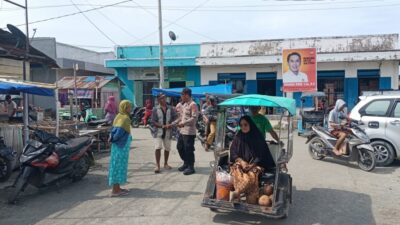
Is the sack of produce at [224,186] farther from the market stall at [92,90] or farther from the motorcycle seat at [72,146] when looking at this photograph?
the market stall at [92,90]

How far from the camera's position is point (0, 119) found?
11320mm

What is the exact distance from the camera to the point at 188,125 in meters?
9.03

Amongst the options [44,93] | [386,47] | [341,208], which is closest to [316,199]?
[341,208]

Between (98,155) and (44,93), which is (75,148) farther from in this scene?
(98,155)

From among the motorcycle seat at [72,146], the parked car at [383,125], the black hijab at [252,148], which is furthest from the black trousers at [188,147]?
the parked car at [383,125]

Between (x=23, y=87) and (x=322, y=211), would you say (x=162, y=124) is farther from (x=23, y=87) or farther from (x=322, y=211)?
(x=322, y=211)

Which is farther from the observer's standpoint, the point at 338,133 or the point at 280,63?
the point at 280,63

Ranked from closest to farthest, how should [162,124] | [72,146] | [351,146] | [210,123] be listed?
[72,146], [162,124], [351,146], [210,123]

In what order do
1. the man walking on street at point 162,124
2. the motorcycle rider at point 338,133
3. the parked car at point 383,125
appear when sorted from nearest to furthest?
the man walking on street at point 162,124 → the parked car at point 383,125 → the motorcycle rider at point 338,133

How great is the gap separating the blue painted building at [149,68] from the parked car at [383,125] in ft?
50.1

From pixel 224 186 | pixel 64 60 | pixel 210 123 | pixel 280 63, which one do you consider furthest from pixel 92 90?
pixel 224 186

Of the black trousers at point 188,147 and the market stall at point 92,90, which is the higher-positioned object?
the market stall at point 92,90

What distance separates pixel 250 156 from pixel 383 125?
546 cm

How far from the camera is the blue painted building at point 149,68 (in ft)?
83.3
